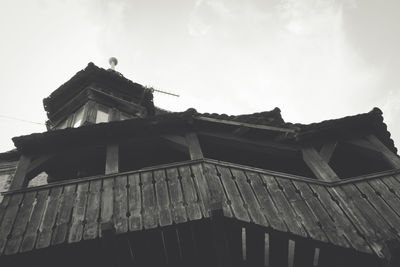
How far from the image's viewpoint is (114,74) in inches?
503

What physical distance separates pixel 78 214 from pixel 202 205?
2007 mm

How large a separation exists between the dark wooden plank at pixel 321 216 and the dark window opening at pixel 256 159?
166 cm


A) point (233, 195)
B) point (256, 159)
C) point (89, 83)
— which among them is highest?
point (89, 83)

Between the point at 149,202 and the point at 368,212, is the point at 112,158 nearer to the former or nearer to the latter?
the point at 149,202

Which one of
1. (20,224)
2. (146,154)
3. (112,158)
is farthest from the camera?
(146,154)

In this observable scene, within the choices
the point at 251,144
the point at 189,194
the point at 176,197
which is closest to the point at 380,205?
the point at 251,144

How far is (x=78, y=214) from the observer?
554 cm

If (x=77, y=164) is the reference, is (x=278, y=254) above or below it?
below

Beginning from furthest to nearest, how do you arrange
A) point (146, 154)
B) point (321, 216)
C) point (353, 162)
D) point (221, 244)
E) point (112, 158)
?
1. point (353, 162)
2. point (146, 154)
3. point (112, 158)
4. point (321, 216)
5. point (221, 244)

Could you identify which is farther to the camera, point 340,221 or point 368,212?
point 368,212

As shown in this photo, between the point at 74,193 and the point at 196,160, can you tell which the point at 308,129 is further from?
the point at 74,193

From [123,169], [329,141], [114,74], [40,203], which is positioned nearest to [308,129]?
[329,141]

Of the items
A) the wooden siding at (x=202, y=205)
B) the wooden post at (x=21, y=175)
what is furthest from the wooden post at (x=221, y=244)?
the wooden post at (x=21, y=175)

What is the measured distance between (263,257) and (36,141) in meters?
4.92
